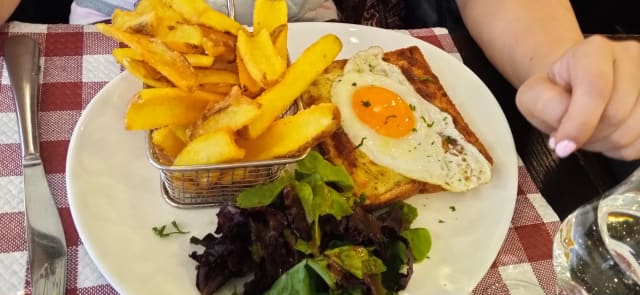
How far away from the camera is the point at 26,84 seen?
157 centimetres

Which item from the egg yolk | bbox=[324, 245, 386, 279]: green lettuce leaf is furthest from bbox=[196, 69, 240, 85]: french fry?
bbox=[324, 245, 386, 279]: green lettuce leaf

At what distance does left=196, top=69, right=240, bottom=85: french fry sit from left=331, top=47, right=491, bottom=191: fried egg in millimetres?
323

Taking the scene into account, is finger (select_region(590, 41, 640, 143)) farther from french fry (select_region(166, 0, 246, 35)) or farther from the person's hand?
french fry (select_region(166, 0, 246, 35))

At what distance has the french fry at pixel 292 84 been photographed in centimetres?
128

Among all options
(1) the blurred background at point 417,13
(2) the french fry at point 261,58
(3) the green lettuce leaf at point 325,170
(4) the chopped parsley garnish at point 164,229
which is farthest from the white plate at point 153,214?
(1) the blurred background at point 417,13

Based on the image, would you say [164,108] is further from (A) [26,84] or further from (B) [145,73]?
(A) [26,84]

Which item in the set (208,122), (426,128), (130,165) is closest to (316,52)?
(208,122)

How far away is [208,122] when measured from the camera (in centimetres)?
123

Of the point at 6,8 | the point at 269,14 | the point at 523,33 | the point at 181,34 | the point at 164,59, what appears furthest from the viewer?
the point at 523,33

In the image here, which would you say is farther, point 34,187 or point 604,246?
point 34,187

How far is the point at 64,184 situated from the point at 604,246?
1.14 m

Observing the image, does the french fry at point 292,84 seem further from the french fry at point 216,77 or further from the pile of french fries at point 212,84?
the french fry at point 216,77

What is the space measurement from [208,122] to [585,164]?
1.16 m

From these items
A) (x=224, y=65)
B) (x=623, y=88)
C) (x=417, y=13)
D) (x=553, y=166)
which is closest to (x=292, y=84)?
(x=224, y=65)
